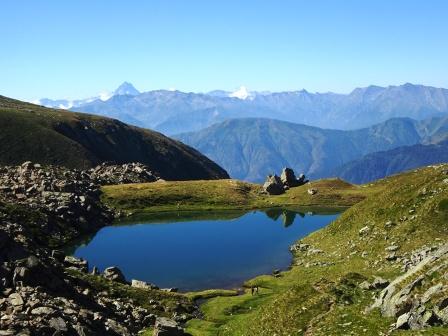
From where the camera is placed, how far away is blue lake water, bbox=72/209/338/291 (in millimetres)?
81875

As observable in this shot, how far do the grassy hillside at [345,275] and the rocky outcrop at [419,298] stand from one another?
25 cm

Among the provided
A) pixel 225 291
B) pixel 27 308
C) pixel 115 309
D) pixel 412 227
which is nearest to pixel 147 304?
pixel 115 309

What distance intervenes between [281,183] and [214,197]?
89.8ft

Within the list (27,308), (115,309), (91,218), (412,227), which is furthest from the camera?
(91,218)

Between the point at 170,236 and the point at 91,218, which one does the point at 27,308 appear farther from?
the point at 91,218

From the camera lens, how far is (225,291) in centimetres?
6981

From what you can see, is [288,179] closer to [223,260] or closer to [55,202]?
[55,202]

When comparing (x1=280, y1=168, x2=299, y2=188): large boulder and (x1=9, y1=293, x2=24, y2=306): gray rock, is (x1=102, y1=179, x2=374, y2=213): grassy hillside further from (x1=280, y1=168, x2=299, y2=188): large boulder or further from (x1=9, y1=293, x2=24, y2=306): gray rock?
(x1=9, y1=293, x2=24, y2=306): gray rock

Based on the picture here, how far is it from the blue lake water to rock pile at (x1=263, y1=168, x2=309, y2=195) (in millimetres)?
21405

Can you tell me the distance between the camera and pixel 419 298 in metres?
32.8

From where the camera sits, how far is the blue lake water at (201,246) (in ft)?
269

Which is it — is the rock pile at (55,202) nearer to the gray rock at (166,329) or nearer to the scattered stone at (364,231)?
the scattered stone at (364,231)

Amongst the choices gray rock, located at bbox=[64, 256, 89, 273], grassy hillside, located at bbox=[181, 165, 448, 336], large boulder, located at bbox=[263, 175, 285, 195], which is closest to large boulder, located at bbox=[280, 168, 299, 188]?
large boulder, located at bbox=[263, 175, 285, 195]

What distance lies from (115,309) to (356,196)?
11689 centimetres
